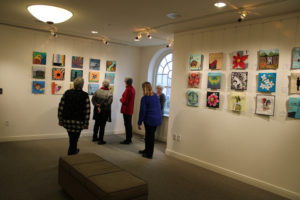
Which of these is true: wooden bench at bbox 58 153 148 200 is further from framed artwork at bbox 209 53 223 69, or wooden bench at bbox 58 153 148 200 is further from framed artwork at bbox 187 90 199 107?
framed artwork at bbox 209 53 223 69

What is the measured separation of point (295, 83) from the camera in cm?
355

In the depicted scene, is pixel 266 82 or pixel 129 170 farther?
pixel 129 170

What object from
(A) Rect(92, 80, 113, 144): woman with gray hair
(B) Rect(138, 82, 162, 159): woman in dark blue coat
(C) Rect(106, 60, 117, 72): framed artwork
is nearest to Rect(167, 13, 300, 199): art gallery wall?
(B) Rect(138, 82, 162, 159): woman in dark blue coat

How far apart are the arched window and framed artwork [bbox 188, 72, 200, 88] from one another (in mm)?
1921

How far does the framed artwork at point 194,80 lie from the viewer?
16.0 ft

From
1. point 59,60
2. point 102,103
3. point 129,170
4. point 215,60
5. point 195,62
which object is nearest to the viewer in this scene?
point 129,170

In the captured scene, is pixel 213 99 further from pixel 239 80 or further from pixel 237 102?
pixel 239 80

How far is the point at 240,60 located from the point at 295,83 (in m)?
0.94

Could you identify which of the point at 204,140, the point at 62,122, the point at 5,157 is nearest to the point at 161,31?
the point at 204,140

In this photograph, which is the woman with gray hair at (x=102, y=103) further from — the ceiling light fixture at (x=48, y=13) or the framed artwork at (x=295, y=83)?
the framed artwork at (x=295, y=83)

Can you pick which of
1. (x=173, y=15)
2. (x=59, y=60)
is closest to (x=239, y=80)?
(x=173, y=15)

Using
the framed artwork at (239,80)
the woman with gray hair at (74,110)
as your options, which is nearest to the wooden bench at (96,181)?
the woman with gray hair at (74,110)

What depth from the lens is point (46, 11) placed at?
11.9 feet

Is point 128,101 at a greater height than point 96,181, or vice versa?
point 128,101
